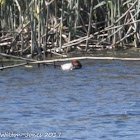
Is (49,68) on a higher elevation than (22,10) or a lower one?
lower

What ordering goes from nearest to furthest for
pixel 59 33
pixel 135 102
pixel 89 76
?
pixel 135 102 < pixel 89 76 < pixel 59 33

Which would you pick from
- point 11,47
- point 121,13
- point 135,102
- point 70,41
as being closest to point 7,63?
point 11,47

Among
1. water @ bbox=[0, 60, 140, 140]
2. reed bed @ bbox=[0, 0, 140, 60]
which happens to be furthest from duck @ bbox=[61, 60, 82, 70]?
reed bed @ bbox=[0, 0, 140, 60]

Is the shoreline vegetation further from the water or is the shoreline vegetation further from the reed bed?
the water

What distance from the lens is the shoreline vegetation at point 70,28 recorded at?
16.8 m

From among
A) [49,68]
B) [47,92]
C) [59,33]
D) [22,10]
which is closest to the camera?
[47,92]

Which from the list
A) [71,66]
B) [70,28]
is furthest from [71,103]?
[70,28]

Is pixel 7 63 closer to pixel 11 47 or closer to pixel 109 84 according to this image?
pixel 11 47

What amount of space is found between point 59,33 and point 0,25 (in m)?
1.65

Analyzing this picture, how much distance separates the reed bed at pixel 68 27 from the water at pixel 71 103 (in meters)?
1.61

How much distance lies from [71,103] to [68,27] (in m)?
7.35

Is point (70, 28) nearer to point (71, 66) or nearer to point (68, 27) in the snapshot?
point (68, 27)

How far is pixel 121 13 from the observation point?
18.1 m

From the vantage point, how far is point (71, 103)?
10641mm
